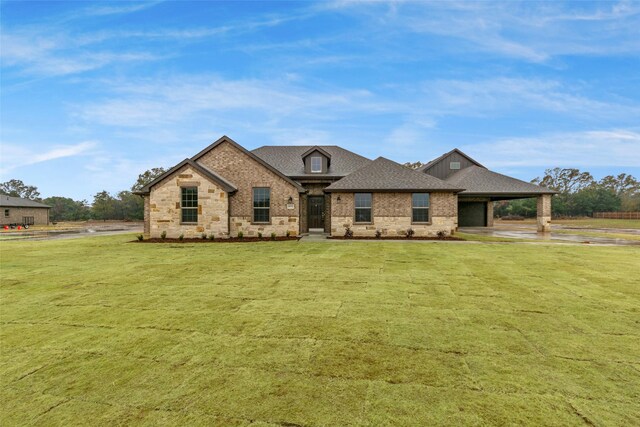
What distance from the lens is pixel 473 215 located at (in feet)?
96.4

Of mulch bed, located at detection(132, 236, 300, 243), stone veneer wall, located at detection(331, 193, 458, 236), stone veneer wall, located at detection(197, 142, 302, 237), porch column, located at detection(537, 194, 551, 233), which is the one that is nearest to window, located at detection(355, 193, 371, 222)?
stone veneer wall, located at detection(331, 193, 458, 236)

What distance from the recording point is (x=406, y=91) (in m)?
33.2

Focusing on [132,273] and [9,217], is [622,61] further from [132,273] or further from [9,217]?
[9,217]

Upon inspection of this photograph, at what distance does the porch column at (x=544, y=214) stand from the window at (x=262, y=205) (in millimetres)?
20804

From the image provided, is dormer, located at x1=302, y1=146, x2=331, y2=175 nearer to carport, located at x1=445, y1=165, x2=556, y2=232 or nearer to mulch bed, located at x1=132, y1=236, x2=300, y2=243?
mulch bed, located at x1=132, y1=236, x2=300, y2=243

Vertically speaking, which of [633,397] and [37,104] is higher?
[37,104]

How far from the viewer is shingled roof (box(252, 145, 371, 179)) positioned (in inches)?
858

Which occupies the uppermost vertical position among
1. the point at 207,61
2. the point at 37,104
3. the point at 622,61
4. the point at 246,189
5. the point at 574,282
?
the point at 622,61

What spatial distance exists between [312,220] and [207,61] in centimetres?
1680

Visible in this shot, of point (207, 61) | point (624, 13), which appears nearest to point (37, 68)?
point (207, 61)

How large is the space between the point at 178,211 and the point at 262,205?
500cm

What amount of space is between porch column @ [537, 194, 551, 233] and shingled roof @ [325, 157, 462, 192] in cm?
1005

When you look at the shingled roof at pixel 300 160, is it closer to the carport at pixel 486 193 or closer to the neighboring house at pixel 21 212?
the carport at pixel 486 193

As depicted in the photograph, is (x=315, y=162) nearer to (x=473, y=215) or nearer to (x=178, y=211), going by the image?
(x=178, y=211)
